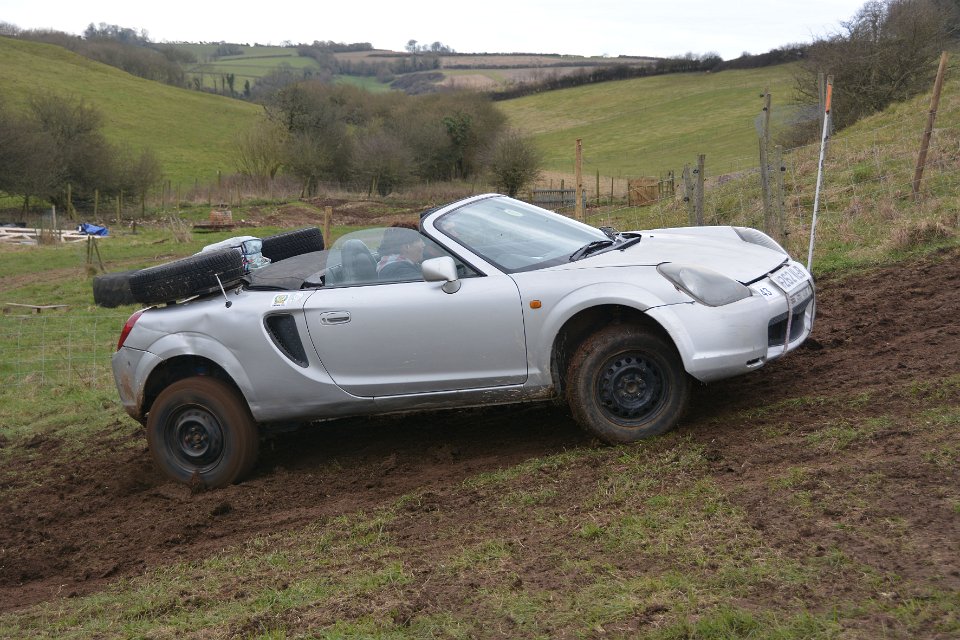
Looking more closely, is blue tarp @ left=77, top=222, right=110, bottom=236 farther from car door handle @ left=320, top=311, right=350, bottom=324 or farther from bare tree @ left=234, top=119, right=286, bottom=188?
car door handle @ left=320, top=311, right=350, bottom=324

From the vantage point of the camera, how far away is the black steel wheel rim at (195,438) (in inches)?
260

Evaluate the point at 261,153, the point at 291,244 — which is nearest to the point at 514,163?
the point at 261,153

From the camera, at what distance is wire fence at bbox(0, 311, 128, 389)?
12180mm

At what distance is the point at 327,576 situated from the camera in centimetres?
451

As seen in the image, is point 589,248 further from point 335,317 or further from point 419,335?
point 335,317

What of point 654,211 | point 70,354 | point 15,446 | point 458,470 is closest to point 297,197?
point 654,211

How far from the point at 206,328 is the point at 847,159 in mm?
12938

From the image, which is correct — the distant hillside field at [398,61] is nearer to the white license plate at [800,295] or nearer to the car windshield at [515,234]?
the car windshield at [515,234]

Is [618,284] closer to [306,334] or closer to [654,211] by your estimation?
[306,334]

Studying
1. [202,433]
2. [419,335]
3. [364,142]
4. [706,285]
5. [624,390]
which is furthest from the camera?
[364,142]

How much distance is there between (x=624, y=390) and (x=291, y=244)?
3.48 m

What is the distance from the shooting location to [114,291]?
21.0 feet

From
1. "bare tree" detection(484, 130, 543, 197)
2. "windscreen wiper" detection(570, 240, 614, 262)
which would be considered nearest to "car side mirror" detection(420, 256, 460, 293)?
"windscreen wiper" detection(570, 240, 614, 262)

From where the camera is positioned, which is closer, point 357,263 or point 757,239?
point 357,263
